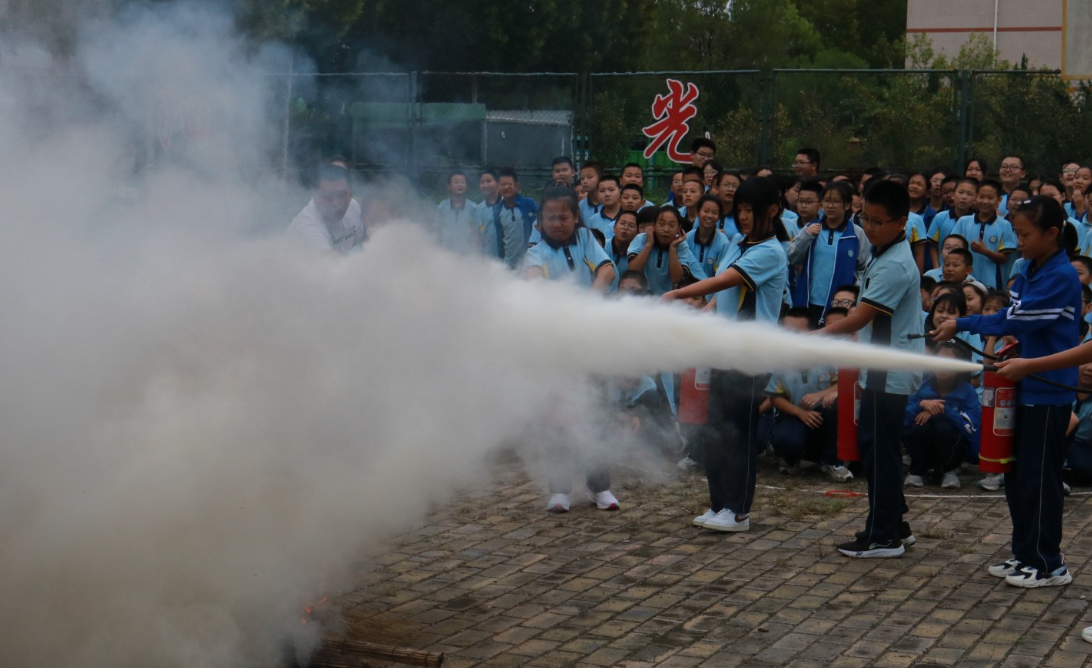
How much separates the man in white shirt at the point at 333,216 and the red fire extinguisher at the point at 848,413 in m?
2.96

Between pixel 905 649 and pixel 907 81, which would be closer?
pixel 905 649

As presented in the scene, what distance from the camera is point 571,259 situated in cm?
738

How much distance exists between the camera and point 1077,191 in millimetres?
10961

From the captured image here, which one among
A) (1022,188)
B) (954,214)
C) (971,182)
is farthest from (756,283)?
(1022,188)

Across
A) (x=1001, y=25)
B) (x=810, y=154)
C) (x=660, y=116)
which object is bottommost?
(x=810, y=154)

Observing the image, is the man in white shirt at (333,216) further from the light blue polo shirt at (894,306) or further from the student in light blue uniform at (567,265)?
the light blue polo shirt at (894,306)

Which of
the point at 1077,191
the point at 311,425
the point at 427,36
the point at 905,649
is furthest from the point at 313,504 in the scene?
the point at 427,36

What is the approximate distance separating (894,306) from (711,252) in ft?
10.8

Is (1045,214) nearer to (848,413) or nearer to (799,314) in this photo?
(848,413)

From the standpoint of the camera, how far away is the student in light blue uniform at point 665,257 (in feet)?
30.2

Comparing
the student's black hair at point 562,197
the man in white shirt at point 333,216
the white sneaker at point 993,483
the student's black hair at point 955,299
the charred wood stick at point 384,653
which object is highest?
the student's black hair at point 562,197

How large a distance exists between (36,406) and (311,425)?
1.01m

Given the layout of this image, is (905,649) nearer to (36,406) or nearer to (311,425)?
(311,425)

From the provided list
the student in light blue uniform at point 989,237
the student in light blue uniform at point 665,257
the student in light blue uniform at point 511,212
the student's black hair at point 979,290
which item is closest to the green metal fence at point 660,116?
the student in light blue uniform at point 511,212
